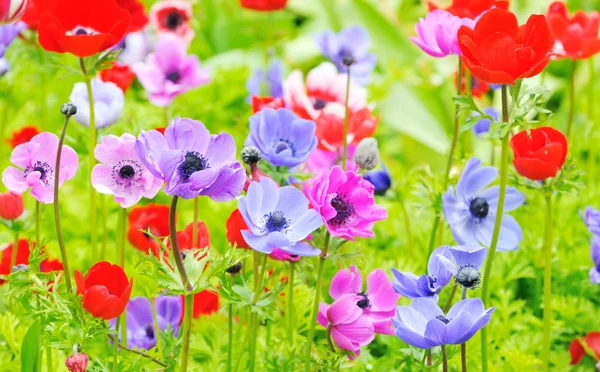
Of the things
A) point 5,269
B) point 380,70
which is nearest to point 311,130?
point 5,269

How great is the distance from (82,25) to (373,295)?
0.55m

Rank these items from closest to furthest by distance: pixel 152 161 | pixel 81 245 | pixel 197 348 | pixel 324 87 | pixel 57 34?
pixel 152 161 → pixel 57 34 → pixel 197 348 → pixel 324 87 → pixel 81 245

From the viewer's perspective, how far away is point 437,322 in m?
0.78

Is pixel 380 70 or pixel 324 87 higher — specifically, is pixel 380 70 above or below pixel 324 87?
below

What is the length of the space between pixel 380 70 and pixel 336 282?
1.81 metres

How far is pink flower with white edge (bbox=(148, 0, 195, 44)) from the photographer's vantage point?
2.10m

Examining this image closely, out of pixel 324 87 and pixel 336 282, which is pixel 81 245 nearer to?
pixel 324 87

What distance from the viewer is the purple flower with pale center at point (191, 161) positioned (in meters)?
0.75

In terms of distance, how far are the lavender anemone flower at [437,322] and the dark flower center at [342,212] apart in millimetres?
109

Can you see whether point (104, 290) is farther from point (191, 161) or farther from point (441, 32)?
point (441, 32)

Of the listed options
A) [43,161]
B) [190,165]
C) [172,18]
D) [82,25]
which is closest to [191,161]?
[190,165]

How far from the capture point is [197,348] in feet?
3.76

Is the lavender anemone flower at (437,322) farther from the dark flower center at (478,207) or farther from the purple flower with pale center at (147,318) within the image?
the purple flower with pale center at (147,318)

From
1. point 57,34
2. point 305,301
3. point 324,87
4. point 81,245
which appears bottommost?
point 81,245
